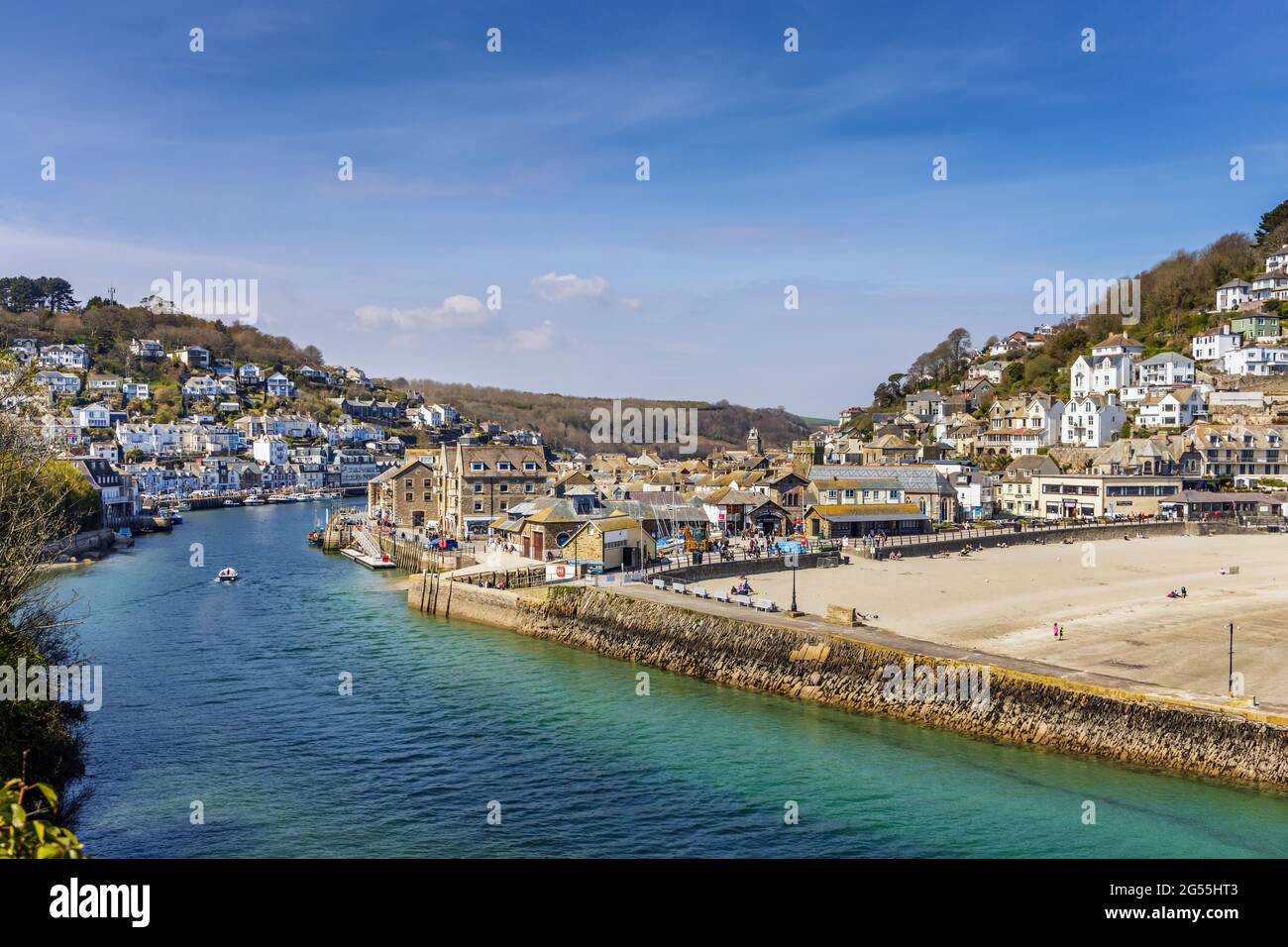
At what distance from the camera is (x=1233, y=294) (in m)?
98.3

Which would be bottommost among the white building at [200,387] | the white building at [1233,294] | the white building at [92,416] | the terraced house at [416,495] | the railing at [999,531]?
the railing at [999,531]

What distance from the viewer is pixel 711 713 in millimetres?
25297

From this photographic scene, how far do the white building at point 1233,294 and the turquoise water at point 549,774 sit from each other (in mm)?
97640

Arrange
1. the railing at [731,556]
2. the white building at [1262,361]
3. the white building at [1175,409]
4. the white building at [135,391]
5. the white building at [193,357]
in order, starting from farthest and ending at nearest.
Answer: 1. the white building at [193,357]
2. the white building at [135,391]
3. the white building at [1262,361]
4. the white building at [1175,409]
5. the railing at [731,556]

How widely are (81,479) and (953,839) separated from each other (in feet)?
225

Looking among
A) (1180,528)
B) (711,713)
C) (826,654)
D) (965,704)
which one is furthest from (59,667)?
(1180,528)

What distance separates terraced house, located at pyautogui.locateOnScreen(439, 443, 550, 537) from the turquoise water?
28.0 meters

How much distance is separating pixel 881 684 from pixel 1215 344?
8587 centimetres

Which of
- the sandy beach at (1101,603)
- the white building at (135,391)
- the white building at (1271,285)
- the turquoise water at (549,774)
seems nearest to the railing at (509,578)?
the turquoise water at (549,774)

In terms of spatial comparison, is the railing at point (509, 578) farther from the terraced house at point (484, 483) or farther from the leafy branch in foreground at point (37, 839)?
the leafy branch in foreground at point (37, 839)

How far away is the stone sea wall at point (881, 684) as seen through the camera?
20203mm

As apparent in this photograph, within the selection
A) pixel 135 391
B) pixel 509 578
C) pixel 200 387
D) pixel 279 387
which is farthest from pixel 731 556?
pixel 279 387

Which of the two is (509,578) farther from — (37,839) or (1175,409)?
(1175,409)
